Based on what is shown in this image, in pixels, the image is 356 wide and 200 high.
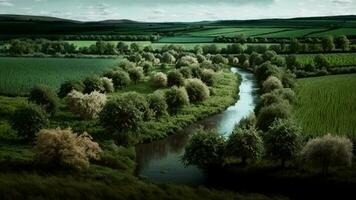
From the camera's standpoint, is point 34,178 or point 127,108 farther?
point 127,108

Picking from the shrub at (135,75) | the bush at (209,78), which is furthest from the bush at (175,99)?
the shrub at (135,75)

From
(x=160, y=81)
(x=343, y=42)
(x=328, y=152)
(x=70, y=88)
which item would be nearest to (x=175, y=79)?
(x=160, y=81)

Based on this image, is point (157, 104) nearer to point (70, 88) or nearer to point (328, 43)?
point (70, 88)

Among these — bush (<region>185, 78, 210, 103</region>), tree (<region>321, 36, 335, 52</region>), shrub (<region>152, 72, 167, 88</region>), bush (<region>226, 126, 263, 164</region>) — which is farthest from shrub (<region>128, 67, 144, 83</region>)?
bush (<region>226, 126, 263, 164</region>)

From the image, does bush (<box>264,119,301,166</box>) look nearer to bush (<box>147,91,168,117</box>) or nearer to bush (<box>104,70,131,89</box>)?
bush (<box>147,91,168,117</box>)

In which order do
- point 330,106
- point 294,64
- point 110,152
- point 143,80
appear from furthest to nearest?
point 294,64 → point 143,80 → point 330,106 → point 110,152

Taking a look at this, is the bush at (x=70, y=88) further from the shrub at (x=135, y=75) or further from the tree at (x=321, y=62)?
the tree at (x=321, y=62)

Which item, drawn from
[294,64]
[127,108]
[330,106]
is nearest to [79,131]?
[127,108]

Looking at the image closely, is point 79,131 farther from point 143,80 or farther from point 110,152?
point 143,80
